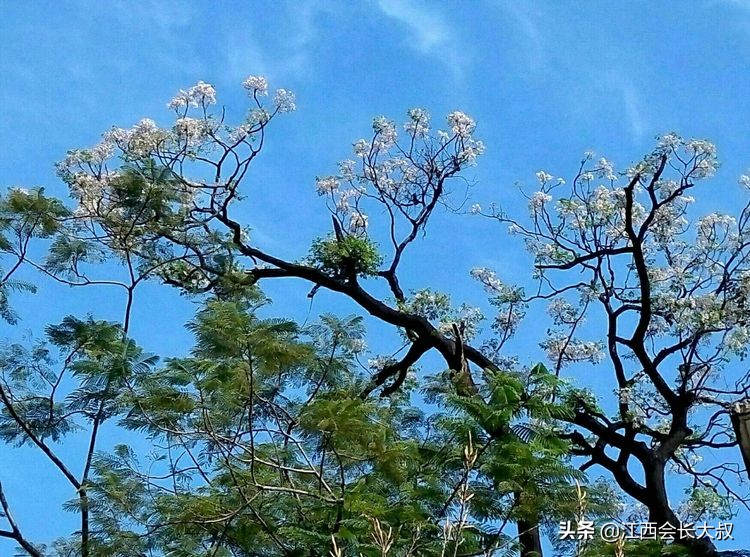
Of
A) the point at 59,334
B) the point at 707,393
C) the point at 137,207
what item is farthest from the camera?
the point at 707,393

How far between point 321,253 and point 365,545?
17.6 ft

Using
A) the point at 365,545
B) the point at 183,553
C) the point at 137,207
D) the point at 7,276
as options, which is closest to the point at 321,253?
the point at 137,207

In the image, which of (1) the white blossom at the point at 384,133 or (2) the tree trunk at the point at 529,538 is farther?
(1) the white blossom at the point at 384,133

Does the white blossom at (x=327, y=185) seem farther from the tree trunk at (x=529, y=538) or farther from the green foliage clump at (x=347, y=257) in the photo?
the tree trunk at (x=529, y=538)

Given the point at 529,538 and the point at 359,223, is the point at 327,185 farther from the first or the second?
the point at 529,538

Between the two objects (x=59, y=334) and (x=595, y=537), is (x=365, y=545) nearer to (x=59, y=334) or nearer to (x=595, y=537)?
(x=595, y=537)

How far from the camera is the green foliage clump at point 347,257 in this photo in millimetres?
9969

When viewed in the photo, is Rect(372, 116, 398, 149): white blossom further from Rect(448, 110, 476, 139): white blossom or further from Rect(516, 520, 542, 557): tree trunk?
Rect(516, 520, 542, 557): tree trunk

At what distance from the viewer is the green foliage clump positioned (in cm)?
997

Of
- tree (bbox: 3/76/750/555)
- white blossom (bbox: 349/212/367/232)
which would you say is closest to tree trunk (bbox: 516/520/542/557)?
tree (bbox: 3/76/750/555)

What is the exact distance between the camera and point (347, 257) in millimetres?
9945

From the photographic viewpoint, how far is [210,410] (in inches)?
242

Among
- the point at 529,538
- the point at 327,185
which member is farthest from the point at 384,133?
the point at 529,538

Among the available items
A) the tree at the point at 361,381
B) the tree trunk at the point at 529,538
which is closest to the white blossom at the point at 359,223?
the tree at the point at 361,381
